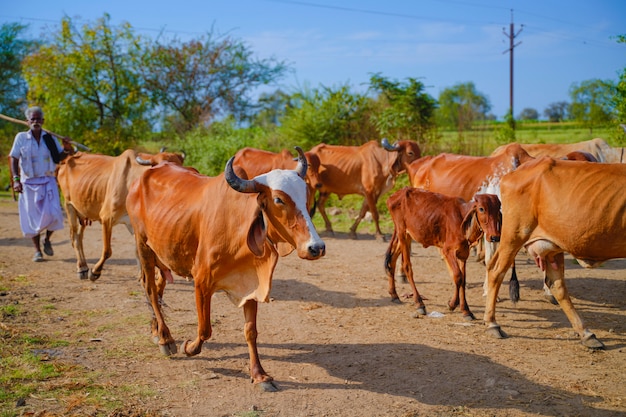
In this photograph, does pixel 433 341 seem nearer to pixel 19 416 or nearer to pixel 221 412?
pixel 221 412

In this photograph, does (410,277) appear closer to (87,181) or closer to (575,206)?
(575,206)

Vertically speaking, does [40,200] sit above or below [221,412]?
above

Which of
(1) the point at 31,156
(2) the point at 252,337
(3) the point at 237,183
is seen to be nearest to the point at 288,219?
(3) the point at 237,183

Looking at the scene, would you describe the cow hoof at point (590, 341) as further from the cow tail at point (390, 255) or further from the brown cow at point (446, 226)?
the cow tail at point (390, 255)

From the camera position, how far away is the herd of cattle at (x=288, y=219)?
5.04m

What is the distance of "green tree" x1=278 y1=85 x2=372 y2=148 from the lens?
19.1m

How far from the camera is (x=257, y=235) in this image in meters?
5.03

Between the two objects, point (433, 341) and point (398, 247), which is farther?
point (398, 247)

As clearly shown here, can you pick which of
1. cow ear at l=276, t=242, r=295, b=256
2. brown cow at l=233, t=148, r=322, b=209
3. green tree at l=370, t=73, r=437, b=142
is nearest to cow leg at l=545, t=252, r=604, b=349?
cow ear at l=276, t=242, r=295, b=256

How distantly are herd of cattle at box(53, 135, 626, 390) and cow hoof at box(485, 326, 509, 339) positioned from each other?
0.04 feet

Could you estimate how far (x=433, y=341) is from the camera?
21.2 feet

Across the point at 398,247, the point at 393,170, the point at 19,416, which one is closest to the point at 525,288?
the point at 398,247

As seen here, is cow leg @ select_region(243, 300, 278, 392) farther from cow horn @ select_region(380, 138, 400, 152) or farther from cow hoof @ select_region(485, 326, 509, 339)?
cow horn @ select_region(380, 138, 400, 152)

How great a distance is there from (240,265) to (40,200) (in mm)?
6633
